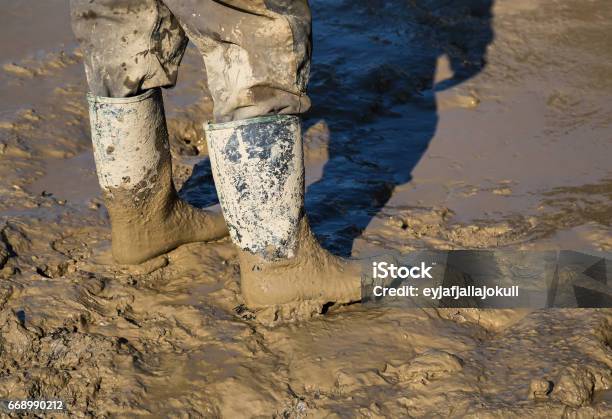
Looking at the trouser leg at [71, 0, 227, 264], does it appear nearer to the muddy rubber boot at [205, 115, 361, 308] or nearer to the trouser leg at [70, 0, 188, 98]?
the trouser leg at [70, 0, 188, 98]

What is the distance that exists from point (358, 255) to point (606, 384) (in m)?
0.97

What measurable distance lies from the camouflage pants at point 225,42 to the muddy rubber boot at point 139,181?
127mm

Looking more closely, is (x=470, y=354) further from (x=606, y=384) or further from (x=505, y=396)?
(x=606, y=384)

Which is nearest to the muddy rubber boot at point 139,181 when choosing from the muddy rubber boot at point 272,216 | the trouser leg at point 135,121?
the trouser leg at point 135,121

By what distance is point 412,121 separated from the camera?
404cm

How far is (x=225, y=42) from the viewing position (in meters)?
2.30

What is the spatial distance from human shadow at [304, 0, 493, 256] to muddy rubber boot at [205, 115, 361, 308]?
446mm

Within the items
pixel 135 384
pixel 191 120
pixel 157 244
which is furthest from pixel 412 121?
pixel 135 384

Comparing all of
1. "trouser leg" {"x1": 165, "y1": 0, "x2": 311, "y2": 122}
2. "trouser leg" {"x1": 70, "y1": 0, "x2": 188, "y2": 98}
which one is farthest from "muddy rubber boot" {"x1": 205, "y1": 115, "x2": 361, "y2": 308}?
"trouser leg" {"x1": 70, "y1": 0, "x2": 188, "y2": 98}

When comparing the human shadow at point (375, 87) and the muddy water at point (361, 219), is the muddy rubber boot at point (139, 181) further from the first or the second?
the human shadow at point (375, 87)

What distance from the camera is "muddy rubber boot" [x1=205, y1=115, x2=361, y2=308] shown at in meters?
2.35

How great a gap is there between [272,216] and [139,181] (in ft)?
1.74

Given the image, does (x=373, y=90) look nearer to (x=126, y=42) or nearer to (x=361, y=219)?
(x=361, y=219)

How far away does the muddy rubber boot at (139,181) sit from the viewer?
104 inches
